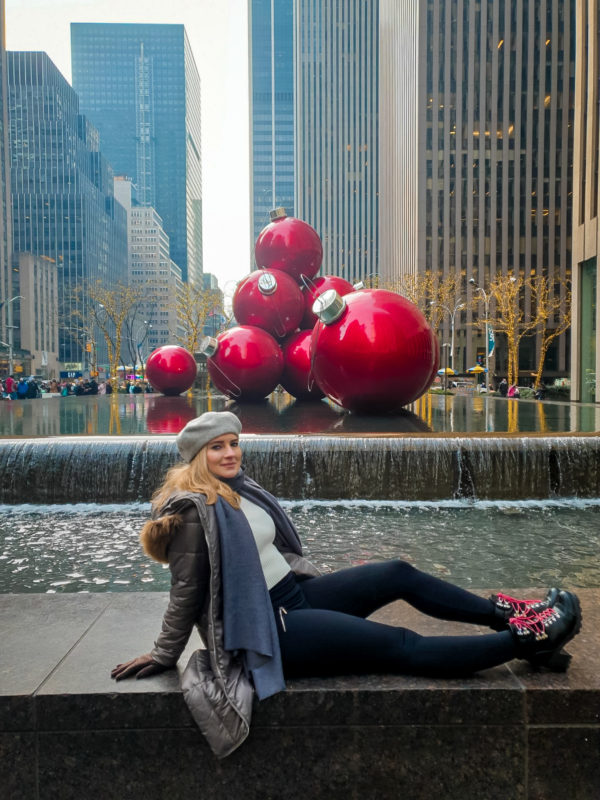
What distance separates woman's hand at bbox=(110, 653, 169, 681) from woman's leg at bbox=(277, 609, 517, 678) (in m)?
0.50

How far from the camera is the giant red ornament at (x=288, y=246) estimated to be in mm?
13578

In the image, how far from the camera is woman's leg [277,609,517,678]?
8.11ft

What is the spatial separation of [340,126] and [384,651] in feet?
456

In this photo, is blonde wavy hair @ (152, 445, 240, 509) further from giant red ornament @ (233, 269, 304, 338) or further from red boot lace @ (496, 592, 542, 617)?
giant red ornament @ (233, 269, 304, 338)

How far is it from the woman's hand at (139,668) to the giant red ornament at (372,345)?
7.76m

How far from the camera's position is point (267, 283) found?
43.2 feet

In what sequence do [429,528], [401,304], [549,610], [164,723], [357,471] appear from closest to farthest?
[164,723] < [549,610] < [429,528] < [357,471] < [401,304]

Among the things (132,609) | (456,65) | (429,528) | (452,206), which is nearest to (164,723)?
(132,609)

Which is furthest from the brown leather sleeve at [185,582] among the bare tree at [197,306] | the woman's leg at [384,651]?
the bare tree at [197,306]

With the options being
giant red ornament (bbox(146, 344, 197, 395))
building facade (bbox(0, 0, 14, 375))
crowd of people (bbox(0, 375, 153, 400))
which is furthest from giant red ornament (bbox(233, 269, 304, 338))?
building facade (bbox(0, 0, 14, 375))

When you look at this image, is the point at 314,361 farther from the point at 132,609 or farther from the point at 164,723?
the point at 164,723

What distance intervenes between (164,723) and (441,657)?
1.07m

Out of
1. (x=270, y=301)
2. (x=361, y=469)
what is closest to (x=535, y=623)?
(x=361, y=469)

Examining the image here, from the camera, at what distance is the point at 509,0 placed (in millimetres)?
72312
